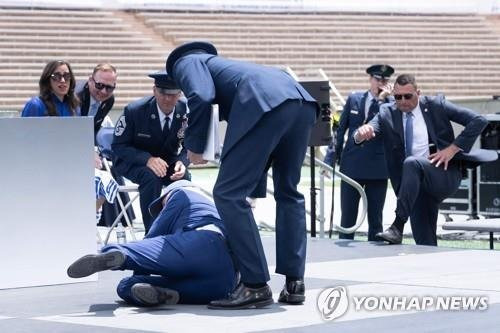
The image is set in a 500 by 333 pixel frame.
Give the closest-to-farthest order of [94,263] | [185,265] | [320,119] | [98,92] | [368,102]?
[94,263]
[185,265]
[98,92]
[320,119]
[368,102]

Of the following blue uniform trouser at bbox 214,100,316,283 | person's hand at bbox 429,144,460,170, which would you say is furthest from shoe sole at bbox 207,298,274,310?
person's hand at bbox 429,144,460,170

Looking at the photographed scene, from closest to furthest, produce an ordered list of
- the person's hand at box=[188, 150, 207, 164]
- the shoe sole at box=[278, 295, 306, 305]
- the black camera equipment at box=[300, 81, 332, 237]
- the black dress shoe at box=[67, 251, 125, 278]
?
the black dress shoe at box=[67, 251, 125, 278], the shoe sole at box=[278, 295, 306, 305], the person's hand at box=[188, 150, 207, 164], the black camera equipment at box=[300, 81, 332, 237]

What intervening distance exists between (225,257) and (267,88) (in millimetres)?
984

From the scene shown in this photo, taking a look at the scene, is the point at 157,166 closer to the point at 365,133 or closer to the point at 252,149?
the point at 365,133

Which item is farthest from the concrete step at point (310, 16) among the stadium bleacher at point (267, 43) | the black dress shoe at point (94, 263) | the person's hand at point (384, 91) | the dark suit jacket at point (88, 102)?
the black dress shoe at point (94, 263)

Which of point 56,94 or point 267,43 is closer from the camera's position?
point 56,94

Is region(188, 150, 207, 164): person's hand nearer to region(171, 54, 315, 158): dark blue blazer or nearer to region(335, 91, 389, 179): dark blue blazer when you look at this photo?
region(171, 54, 315, 158): dark blue blazer

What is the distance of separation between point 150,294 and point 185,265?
0.26m

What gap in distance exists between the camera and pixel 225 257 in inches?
308

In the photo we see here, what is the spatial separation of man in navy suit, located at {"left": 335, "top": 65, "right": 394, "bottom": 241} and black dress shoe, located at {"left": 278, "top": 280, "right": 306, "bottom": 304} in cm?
500

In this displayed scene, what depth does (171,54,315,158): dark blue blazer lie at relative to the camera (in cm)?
767

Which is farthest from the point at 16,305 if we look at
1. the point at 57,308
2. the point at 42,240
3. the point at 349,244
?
the point at 349,244

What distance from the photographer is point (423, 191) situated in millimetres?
11555

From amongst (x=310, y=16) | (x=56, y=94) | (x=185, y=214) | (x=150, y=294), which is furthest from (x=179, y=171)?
(x=310, y=16)
